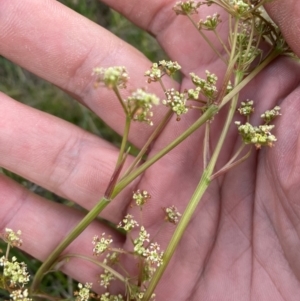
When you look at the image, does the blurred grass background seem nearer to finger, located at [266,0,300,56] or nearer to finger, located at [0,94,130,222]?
finger, located at [0,94,130,222]

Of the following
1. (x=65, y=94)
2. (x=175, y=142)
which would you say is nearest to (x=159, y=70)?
(x=175, y=142)

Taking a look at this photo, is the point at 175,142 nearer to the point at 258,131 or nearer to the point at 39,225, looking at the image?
the point at 258,131

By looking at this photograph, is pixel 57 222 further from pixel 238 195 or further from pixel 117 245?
pixel 238 195

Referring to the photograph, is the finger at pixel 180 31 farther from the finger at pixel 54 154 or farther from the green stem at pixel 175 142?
the finger at pixel 54 154

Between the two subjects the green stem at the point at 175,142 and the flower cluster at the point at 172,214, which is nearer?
the green stem at the point at 175,142

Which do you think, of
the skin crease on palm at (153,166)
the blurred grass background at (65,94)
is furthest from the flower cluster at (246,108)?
the blurred grass background at (65,94)

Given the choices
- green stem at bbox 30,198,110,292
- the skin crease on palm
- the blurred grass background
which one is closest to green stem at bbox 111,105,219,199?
green stem at bbox 30,198,110,292
